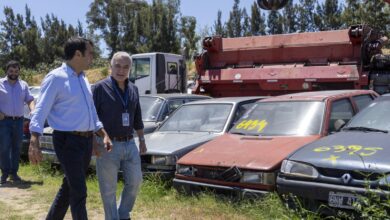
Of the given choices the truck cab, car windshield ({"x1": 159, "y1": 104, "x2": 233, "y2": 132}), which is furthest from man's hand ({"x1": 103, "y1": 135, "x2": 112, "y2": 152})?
the truck cab

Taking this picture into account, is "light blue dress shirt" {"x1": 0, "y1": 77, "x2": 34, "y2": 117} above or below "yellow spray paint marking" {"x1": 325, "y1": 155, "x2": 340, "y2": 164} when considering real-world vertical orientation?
above

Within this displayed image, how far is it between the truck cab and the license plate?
1216 cm

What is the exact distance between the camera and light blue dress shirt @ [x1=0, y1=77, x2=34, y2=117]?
297 inches

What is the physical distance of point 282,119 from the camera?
6246 millimetres

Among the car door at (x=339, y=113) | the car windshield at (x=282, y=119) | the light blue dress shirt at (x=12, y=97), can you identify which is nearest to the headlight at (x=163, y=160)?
the car windshield at (x=282, y=119)

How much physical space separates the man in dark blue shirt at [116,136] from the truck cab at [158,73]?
11.3 metres

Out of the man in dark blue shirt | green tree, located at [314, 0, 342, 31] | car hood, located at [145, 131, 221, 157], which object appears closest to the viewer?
the man in dark blue shirt

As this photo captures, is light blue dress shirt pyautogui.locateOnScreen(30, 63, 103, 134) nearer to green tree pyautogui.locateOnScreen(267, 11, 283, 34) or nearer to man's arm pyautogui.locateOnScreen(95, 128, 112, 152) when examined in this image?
man's arm pyautogui.locateOnScreen(95, 128, 112, 152)

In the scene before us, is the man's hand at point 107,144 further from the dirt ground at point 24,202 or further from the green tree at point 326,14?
the green tree at point 326,14

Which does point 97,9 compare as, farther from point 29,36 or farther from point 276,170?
point 276,170

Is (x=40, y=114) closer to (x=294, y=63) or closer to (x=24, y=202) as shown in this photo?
(x=24, y=202)

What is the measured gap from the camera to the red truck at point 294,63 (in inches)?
412

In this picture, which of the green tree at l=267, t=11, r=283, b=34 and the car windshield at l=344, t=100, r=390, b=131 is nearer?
the car windshield at l=344, t=100, r=390, b=131

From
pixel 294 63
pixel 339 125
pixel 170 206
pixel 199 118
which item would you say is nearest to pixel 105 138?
pixel 170 206
